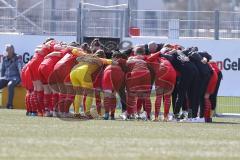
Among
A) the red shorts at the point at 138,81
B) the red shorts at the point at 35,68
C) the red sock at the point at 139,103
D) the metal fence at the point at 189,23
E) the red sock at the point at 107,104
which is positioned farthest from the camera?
the metal fence at the point at 189,23

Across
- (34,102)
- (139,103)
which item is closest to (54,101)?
(34,102)

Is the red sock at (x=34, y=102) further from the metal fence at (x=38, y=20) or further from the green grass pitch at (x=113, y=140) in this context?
the metal fence at (x=38, y=20)

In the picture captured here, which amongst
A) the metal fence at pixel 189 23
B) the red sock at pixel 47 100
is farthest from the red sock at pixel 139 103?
the metal fence at pixel 189 23

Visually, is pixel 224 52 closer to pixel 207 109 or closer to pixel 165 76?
pixel 207 109

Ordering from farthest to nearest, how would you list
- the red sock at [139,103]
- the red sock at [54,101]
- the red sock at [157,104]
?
the red sock at [139,103]
the red sock at [54,101]
the red sock at [157,104]

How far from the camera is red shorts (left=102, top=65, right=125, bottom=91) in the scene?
22.9 meters

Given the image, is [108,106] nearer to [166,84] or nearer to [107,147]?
[166,84]

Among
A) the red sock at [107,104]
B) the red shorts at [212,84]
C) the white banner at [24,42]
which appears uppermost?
the white banner at [24,42]

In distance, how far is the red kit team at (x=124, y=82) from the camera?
75.6ft

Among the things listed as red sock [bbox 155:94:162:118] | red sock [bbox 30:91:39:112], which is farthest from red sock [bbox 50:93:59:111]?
red sock [bbox 155:94:162:118]

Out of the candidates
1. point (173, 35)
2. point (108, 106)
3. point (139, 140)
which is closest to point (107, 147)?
point (139, 140)

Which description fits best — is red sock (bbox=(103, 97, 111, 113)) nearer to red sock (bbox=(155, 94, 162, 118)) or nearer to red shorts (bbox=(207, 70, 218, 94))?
red sock (bbox=(155, 94, 162, 118))

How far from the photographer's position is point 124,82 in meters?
23.3

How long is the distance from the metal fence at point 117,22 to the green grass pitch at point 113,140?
7.72 meters
